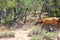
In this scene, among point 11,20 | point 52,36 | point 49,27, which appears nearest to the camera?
point 52,36

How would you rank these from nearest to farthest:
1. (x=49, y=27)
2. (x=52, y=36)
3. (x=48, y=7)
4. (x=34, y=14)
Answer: (x=52, y=36)
(x=49, y=27)
(x=48, y=7)
(x=34, y=14)

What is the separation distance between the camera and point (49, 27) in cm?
1084

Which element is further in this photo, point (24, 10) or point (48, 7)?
point (48, 7)

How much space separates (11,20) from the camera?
1167cm

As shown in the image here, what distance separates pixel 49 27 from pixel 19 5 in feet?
7.71

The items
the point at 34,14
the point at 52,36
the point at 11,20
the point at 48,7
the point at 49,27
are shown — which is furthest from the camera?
the point at 34,14

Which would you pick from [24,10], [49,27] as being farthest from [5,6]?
[49,27]

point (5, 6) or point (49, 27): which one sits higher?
point (5, 6)

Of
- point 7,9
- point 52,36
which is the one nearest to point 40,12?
point 7,9

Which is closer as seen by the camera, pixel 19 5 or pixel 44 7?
pixel 19 5

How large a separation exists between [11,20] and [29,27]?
3.57ft

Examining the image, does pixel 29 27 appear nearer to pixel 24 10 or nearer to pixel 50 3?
pixel 24 10

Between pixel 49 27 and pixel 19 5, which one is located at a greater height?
pixel 19 5

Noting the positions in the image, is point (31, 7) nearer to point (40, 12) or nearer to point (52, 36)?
point (40, 12)
